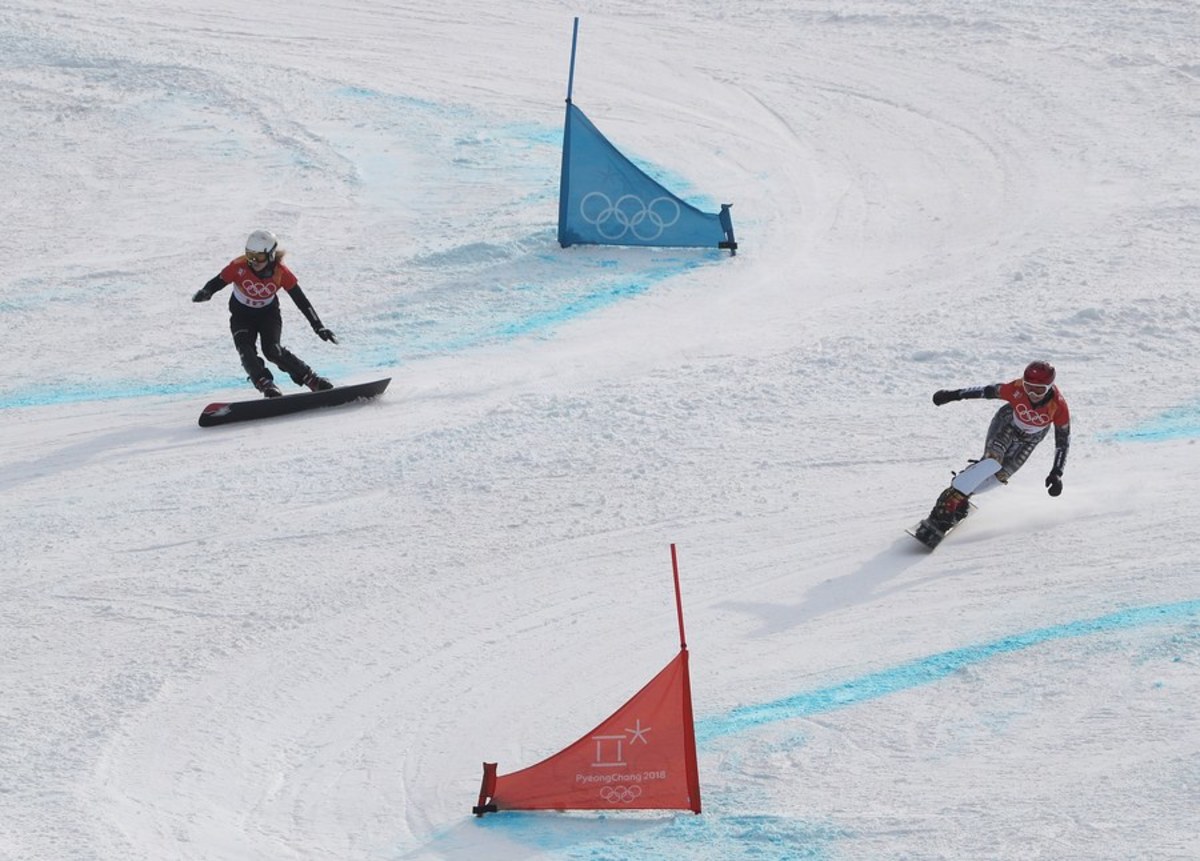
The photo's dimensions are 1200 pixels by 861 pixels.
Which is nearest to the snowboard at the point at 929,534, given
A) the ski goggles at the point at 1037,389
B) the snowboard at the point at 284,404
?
the ski goggles at the point at 1037,389

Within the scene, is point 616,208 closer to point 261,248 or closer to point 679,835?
point 261,248

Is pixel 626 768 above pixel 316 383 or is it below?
below

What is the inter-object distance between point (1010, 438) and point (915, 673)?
2053 mm

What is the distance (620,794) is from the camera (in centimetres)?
783

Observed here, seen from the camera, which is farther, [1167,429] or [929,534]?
[1167,429]

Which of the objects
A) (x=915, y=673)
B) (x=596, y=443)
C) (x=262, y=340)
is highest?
(x=262, y=340)

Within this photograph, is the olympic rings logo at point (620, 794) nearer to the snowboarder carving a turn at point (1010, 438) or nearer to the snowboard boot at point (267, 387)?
the snowboarder carving a turn at point (1010, 438)

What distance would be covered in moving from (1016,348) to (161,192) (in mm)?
8846

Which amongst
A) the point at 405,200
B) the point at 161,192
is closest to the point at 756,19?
the point at 405,200

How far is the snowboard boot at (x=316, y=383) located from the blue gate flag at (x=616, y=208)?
3.76 metres

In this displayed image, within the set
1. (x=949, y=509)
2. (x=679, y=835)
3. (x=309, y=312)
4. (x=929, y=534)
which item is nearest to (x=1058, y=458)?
(x=949, y=509)

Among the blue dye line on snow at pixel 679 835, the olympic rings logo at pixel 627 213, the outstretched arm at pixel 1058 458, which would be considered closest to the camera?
the blue dye line on snow at pixel 679 835

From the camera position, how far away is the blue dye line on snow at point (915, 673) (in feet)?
28.5

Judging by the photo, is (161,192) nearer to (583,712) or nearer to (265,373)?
(265,373)
